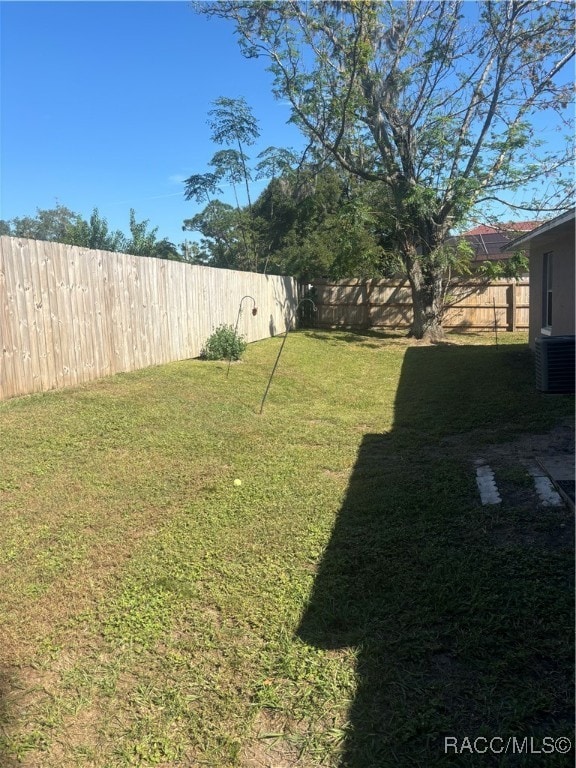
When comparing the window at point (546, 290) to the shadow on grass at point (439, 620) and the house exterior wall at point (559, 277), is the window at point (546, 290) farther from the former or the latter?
the shadow on grass at point (439, 620)

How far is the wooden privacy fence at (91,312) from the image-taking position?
21.2 feet

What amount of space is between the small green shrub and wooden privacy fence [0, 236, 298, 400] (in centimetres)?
24

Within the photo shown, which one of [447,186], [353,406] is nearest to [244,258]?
[447,186]

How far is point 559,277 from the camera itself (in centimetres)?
980

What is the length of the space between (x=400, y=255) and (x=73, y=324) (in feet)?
37.8

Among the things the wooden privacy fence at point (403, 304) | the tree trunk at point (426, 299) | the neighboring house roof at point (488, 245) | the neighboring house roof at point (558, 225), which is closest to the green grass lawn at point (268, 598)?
the neighboring house roof at point (558, 225)

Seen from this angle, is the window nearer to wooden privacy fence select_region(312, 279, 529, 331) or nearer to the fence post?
wooden privacy fence select_region(312, 279, 529, 331)

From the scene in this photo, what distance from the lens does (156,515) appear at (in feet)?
13.4

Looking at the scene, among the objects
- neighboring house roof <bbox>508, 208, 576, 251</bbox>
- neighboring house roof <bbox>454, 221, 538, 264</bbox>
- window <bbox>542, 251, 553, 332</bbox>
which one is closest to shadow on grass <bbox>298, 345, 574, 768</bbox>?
neighboring house roof <bbox>508, 208, 576, 251</bbox>

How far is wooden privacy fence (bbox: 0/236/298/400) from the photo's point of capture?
21.2ft

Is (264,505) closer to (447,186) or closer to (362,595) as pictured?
(362,595)

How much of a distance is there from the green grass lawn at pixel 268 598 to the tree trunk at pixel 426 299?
1062 cm

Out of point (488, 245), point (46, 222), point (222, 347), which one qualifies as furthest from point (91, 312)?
point (46, 222)

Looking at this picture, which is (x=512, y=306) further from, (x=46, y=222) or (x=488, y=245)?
(x=46, y=222)
